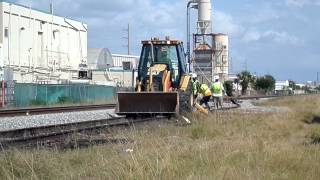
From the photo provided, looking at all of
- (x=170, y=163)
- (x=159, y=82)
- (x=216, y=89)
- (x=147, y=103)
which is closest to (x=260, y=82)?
(x=216, y=89)

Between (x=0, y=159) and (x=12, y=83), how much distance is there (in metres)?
35.6


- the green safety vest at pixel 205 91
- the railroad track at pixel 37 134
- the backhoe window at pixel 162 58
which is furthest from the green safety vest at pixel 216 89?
the railroad track at pixel 37 134

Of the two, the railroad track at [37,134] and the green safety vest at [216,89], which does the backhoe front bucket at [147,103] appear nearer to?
the railroad track at [37,134]

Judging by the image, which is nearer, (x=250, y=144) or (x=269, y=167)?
(x=269, y=167)

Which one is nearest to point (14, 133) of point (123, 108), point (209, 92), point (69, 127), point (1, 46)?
point (69, 127)

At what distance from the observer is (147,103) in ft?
70.0

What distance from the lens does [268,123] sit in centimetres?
1959

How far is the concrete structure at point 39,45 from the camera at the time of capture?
66625 millimetres

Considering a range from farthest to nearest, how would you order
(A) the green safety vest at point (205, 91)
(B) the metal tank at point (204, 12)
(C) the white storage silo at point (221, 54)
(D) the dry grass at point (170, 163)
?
(C) the white storage silo at point (221, 54) → (B) the metal tank at point (204, 12) → (A) the green safety vest at point (205, 91) → (D) the dry grass at point (170, 163)

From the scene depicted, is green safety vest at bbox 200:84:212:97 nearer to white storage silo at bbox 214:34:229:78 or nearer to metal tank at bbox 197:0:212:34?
metal tank at bbox 197:0:212:34

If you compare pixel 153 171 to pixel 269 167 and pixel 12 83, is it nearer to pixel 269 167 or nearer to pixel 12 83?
pixel 269 167

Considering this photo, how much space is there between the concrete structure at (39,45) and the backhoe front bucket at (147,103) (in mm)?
35874

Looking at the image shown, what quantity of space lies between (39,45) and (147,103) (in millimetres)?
55998

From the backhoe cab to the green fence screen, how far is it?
24.1 meters
